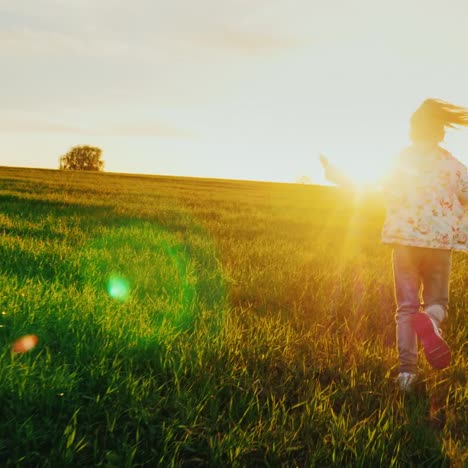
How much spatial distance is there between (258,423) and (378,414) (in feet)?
2.44

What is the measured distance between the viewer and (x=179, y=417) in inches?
97.7

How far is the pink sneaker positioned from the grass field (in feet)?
0.93

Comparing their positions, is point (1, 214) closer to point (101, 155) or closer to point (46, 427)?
point (46, 427)

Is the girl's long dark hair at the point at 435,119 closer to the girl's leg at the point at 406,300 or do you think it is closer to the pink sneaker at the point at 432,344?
the girl's leg at the point at 406,300

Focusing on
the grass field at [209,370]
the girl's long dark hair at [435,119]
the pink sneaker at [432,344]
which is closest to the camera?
the grass field at [209,370]

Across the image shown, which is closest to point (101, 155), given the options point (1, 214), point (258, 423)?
point (1, 214)

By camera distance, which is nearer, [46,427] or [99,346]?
[46,427]

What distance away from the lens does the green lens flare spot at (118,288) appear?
4.26 metres

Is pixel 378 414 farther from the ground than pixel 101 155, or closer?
closer

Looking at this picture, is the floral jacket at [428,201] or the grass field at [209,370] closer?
the grass field at [209,370]

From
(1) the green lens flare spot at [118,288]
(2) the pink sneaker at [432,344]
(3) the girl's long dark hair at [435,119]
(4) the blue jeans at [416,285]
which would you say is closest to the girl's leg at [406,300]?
(4) the blue jeans at [416,285]

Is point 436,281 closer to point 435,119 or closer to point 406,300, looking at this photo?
point 406,300

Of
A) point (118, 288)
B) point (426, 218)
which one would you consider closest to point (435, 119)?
point (426, 218)

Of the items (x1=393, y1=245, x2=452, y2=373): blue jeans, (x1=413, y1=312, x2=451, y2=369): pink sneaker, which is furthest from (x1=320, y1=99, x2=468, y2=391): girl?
(x1=413, y1=312, x2=451, y2=369): pink sneaker
